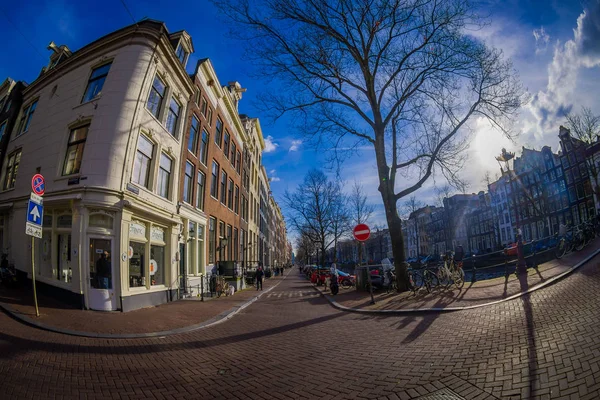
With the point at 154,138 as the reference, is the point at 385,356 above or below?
below

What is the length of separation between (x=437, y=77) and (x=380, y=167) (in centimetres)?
449

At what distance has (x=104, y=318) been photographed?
8.34 m

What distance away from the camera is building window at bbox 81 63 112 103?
12009 mm

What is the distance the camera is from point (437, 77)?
1245 cm

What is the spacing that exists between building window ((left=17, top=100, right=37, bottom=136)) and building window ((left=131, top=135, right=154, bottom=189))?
29.0ft

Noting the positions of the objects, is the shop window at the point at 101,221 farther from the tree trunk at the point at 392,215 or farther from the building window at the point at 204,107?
the building window at the point at 204,107

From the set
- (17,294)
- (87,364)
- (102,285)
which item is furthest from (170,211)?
(87,364)

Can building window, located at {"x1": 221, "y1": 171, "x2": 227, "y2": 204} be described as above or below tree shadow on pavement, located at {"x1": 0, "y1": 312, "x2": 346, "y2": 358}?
above

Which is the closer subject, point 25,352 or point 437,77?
point 25,352

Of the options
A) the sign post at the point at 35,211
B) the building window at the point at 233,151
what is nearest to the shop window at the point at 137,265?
the sign post at the point at 35,211

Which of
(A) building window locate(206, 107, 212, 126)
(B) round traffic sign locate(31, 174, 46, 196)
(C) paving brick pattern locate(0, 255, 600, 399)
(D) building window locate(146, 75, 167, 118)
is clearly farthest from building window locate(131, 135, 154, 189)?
(A) building window locate(206, 107, 212, 126)

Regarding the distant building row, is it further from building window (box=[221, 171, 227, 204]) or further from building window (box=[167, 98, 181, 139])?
building window (box=[221, 171, 227, 204])

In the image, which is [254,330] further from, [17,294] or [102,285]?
[17,294]

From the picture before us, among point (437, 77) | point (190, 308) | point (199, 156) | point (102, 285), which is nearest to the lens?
point (102, 285)
